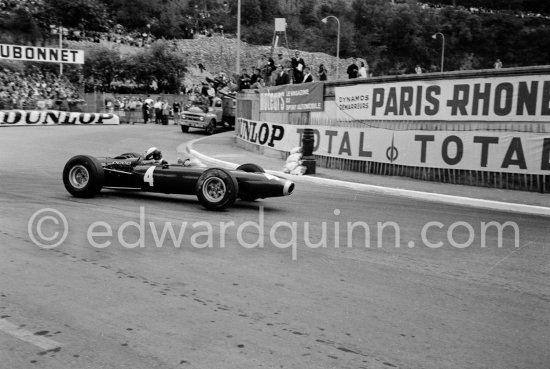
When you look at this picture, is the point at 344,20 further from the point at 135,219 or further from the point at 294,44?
the point at 135,219

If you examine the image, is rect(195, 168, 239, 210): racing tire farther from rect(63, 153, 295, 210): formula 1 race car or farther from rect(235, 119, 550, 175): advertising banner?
rect(235, 119, 550, 175): advertising banner

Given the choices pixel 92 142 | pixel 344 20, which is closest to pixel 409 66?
pixel 344 20

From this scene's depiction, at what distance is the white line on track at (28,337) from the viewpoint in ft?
12.9

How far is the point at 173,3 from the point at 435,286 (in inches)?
3804

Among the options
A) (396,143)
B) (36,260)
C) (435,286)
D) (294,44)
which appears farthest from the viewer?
(294,44)

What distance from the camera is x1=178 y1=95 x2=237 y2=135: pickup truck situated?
101 feet

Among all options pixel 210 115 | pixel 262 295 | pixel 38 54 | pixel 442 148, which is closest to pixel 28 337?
pixel 262 295

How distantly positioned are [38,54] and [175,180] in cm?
3745

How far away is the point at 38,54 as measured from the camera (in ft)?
138

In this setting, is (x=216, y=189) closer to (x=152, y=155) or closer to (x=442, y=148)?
(x=152, y=155)

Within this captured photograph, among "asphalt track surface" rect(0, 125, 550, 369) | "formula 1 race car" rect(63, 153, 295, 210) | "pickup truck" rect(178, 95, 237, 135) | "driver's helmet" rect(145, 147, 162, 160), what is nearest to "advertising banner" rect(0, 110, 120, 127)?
"pickup truck" rect(178, 95, 237, 135)

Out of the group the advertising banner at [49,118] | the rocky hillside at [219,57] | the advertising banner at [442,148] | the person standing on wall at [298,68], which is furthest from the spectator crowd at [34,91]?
the rocky hillside at [219,57]

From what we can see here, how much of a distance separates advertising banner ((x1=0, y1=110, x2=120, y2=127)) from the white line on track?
30222mm

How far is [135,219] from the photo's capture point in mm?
8062
